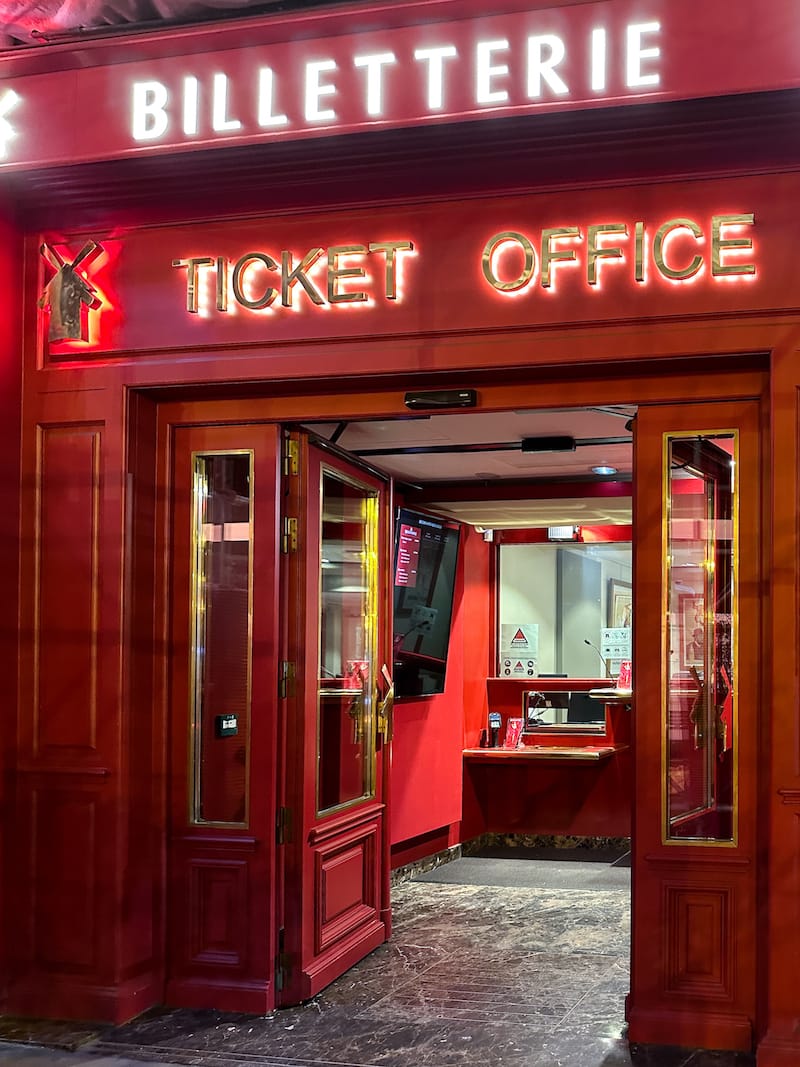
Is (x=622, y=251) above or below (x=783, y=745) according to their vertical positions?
above

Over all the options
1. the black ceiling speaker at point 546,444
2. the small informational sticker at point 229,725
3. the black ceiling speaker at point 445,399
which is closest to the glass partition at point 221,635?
the small informational sticker at point 229,725

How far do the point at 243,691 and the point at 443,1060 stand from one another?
1608mm

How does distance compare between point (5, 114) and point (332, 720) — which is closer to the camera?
point (5, 114)

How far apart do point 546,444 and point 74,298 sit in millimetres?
2816

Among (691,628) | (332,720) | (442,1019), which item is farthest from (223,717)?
(691,628)

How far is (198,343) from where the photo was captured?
16.0 feet

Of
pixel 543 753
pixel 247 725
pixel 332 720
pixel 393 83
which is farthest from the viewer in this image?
pixel 543 753

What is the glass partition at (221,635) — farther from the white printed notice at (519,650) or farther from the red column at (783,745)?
the white printed notice at (519,650)

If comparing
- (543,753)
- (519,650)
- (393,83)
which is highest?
(393,83)

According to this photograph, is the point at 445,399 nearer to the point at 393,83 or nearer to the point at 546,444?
the point at 393,83

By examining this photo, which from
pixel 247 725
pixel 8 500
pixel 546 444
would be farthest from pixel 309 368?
pixel 546 444

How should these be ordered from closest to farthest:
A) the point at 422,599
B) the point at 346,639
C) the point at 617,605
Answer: the point at 346,639, the point at 422,599, the point at 617,605

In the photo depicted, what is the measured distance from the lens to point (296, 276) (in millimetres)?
4742

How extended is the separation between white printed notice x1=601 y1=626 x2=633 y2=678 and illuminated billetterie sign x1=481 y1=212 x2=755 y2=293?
5.51m
